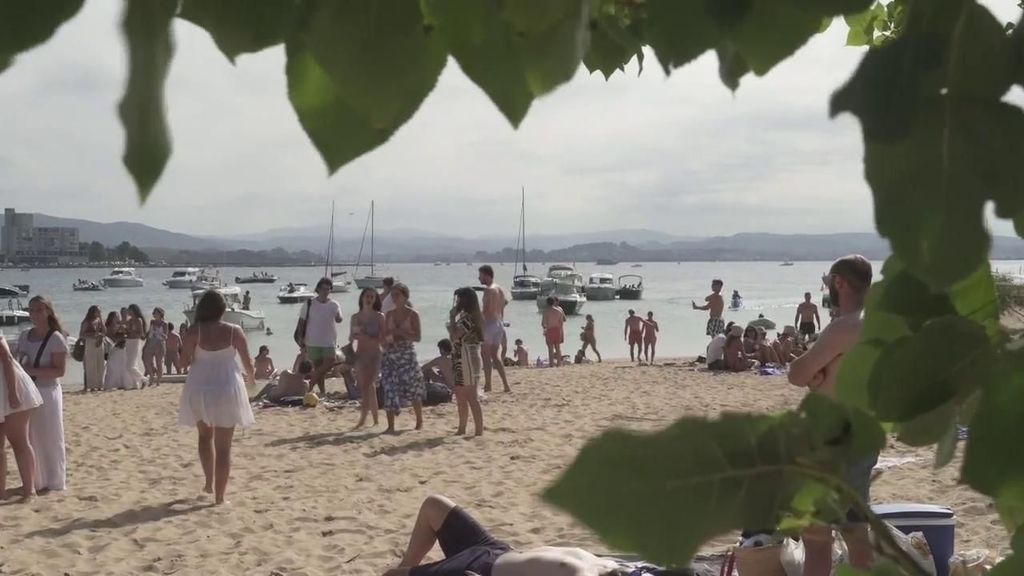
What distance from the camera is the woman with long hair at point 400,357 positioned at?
29.1ft

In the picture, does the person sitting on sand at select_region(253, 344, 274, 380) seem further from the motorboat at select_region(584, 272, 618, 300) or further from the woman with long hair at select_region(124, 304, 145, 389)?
the motorboat at select_region(584, 272, 618, 300)

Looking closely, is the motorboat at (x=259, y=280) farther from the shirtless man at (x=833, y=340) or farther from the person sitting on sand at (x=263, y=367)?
the shirtless man at (x=833, y=340)

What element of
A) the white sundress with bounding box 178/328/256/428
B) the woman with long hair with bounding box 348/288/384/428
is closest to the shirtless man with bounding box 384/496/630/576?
the white sundress with bounding box 178/328/256/428

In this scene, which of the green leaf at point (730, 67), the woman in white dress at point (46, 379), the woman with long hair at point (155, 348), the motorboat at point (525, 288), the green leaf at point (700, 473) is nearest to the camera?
the green leaf at point (700, 473)

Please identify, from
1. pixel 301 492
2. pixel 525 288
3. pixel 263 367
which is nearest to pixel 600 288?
pixel 525 288

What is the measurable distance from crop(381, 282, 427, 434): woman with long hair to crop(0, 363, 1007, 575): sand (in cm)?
42

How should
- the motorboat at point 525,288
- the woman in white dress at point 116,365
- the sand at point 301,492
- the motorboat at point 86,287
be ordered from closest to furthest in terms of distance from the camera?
the sand at point 301,492 → the woman in white dress at point 116,365 → the motorboat at point 525,288 → the motorboat at point 86,287

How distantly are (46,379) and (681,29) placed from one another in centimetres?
732

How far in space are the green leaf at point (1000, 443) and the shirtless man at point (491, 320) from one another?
9.34 metres

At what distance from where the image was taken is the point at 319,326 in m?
10.6

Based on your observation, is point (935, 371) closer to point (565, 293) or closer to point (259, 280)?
point (565, 293)

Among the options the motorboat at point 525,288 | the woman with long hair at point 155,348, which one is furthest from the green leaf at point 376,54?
the motorboat at point 525,288

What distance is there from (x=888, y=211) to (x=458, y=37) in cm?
28

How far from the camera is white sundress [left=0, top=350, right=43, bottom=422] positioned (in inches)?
247
